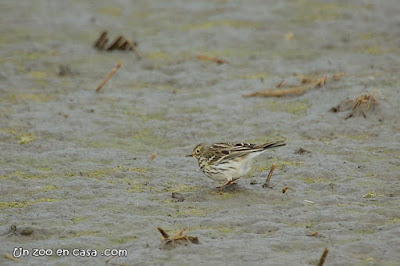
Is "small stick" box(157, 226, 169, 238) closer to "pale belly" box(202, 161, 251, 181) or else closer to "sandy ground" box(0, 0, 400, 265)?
"sandy ground" box(0, 0, 400, 265)

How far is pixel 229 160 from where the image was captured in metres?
9.52

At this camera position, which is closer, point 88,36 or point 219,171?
point 219,171

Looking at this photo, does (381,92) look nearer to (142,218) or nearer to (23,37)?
(142,218)

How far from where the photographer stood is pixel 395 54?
1576 centimetres

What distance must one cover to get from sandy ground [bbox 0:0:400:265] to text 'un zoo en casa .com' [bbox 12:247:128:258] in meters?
0.04

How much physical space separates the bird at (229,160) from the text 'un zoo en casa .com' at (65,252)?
2220 millimetres

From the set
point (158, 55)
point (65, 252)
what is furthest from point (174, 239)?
point (158, 55)

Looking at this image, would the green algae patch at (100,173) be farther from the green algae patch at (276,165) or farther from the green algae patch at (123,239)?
the green algae patch at (123,239)

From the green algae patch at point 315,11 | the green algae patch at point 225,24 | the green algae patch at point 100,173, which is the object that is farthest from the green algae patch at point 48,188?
the green algae patch at point 315,11

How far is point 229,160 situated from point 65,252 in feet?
8.69

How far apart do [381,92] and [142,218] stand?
20.0 feet

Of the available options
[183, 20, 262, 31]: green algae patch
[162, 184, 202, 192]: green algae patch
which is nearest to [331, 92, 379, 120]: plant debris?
[162, 184, 202, 192]: green algae patch

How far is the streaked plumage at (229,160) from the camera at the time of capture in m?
9.51

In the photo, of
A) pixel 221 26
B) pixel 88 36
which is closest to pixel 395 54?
pixel 221 26
